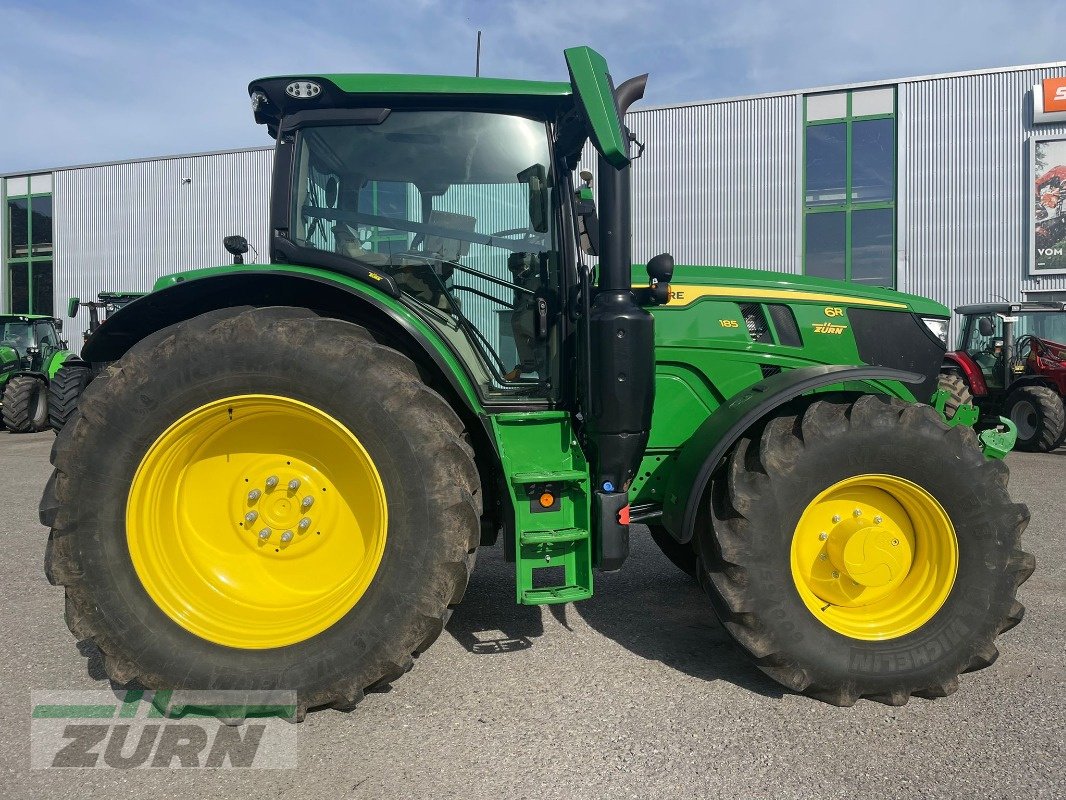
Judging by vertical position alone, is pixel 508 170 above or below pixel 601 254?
above

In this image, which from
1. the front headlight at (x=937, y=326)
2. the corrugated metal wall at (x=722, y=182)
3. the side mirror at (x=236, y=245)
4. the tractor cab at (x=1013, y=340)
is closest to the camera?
the side mirror at (x=236, y=245)

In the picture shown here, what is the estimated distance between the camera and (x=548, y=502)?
2.54m

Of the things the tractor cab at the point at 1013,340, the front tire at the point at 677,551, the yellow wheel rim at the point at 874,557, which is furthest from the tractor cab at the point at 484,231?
Result: the tractor cab at the point at 1013,340

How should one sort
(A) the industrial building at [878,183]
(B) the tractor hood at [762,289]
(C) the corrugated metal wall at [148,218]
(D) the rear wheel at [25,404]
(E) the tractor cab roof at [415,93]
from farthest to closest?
1. (C) the corrugated metal wall at [148,218]
2. (A) the industrial building at [878,183]
3. (D) the rear wheel at [25,404]
4. (B) the tractor hood at [762,289]
5. (E) the tractor cab roof at [415,93]

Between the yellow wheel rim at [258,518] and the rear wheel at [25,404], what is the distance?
12440 mm

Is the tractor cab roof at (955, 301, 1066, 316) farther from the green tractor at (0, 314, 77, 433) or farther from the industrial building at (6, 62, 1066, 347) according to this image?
the green tractor at (0, 314, 77, 433)

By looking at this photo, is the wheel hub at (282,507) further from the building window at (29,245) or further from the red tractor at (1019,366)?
the building window at (29,245)

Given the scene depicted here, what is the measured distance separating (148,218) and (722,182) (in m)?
15.3

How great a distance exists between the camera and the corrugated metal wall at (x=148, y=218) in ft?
60.7

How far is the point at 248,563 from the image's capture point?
2553 millimetres

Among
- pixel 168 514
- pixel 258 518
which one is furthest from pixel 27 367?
pixel 258 518

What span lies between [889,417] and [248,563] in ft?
7.74

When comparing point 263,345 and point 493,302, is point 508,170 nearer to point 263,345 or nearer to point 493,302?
point 493,302

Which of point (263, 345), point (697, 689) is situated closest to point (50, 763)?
point (263, 345)
